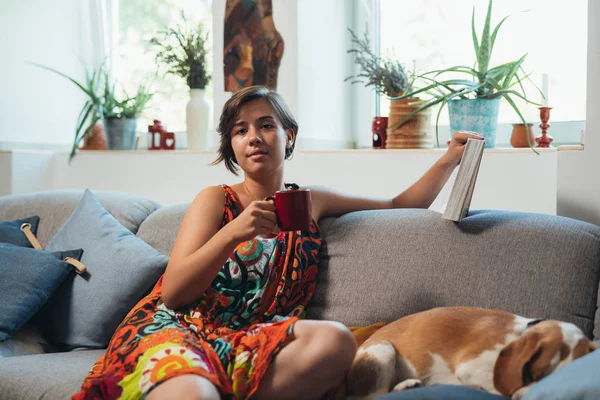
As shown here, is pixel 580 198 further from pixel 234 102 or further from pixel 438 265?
pixel 234 102

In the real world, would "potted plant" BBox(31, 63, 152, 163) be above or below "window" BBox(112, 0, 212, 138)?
below

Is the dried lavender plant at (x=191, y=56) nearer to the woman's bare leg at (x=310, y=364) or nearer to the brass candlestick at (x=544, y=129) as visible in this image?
the brass candlestick at (x=544, y=129)

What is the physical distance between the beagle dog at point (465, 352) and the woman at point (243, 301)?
0.08 metres

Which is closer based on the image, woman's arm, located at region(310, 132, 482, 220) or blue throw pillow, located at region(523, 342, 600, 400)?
blue throw pillow, located at region(523, 342, 600, 400)

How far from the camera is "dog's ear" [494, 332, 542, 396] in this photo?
4.47ft

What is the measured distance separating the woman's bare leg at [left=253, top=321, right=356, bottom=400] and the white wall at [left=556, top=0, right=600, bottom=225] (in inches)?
37.0

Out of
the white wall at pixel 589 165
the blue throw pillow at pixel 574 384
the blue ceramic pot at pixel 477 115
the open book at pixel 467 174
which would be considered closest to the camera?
the blue throw pillow at pixel 574 384

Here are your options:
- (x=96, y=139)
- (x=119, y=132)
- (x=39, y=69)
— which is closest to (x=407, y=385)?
(x=119, y=132)

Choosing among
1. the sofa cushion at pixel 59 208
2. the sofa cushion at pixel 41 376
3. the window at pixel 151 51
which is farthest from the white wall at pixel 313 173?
the sofa cushion at pixel 41 376

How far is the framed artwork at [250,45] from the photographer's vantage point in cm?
288

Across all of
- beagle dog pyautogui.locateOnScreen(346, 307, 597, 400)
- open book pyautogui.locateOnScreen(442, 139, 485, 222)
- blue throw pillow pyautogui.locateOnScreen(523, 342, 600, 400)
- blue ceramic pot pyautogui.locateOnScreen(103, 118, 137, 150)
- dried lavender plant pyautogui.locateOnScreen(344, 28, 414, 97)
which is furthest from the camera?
blue ceramic pot pyautogui.locateOnScreen(103, 118, 137, 150)

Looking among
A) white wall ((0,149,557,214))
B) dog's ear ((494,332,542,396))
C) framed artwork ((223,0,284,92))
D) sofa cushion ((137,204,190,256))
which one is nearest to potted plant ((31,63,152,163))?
white wall ((0,149,557,214))

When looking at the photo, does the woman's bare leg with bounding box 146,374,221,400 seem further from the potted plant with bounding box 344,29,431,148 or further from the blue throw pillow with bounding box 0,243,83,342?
the potted plant with bounding box 344,29,431,148

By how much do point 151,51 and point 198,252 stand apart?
2309mm
